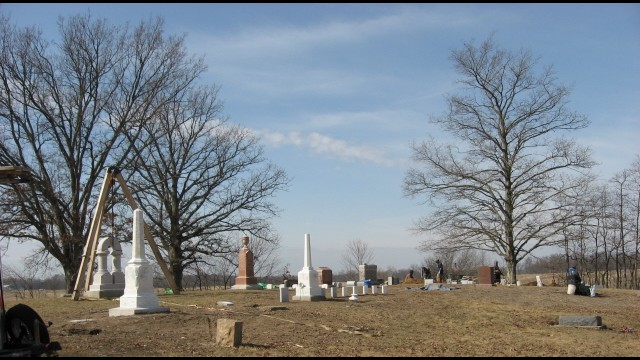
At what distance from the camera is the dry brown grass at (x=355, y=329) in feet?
35.6

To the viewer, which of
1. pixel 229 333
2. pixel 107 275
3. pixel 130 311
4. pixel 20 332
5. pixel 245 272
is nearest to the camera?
pixel 20 332

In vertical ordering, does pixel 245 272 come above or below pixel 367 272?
Answer: above

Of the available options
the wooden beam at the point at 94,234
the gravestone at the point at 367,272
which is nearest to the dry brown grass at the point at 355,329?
the wooden beam at the point at 94,234

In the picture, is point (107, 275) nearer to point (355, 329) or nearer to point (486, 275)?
point (355, 329)

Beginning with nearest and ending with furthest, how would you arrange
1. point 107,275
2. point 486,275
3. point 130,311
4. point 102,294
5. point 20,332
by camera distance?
point 20,332
point 130,311
point 102,294
point 107,275
point 486,275

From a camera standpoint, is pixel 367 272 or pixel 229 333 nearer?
pixel 229 333

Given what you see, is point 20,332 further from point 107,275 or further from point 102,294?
point 107,275

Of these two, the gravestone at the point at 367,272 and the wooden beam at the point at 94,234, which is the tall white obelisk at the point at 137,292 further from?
the gravestone at the point at 367,272

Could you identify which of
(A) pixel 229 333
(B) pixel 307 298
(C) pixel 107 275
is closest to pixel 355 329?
(A) pixel 229 333

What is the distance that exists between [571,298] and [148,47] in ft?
72.4

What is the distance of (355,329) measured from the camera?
44.5ft

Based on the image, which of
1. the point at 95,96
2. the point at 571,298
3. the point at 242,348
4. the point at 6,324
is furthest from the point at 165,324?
the point at 95,96

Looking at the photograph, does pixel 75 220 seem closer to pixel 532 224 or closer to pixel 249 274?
pixel 249 274

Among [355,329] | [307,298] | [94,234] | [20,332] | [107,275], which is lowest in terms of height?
[355,329]
